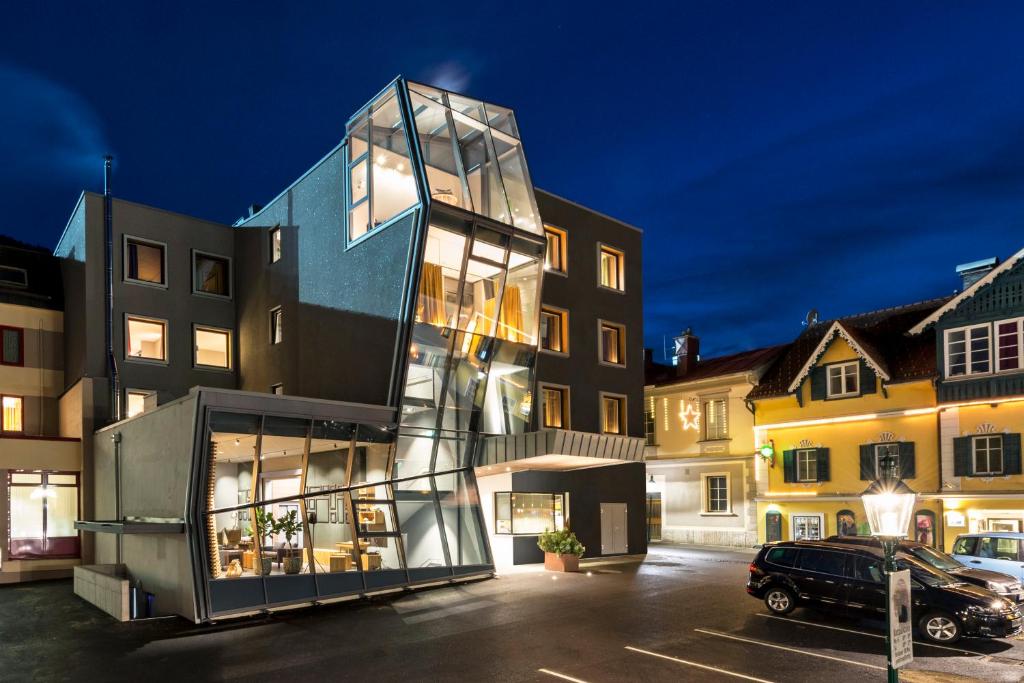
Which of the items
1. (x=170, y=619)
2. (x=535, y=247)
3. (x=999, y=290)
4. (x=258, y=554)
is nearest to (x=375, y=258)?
(x=535, y=247)

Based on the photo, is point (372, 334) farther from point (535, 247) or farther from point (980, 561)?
point (980, 561)

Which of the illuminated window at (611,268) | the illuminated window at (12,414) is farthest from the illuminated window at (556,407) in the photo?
the illuminated window at (12,414)

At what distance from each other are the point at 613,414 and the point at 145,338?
17.8 m

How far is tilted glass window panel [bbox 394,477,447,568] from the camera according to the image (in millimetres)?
21750

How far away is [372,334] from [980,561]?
57.5 ft

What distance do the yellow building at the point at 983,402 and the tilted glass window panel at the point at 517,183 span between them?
16044mm

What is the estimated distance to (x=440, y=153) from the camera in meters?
25.2

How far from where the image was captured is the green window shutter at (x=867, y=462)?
31.8 metres

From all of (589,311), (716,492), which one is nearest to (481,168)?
(589,311)

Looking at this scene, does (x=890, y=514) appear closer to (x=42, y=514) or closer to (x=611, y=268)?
(x=611, y=268)

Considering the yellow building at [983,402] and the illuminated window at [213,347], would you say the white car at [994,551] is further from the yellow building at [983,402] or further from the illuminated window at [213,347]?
the illuminated window at [213,347]

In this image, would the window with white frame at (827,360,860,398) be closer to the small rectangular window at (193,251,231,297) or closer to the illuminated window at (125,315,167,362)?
the small rectangular window at (193,251,231,297)

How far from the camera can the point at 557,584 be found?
22.8m

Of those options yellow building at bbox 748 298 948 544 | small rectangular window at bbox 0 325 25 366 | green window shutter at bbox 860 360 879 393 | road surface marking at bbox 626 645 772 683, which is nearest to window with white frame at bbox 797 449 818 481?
yellow building at bbox 748 298 948 544
